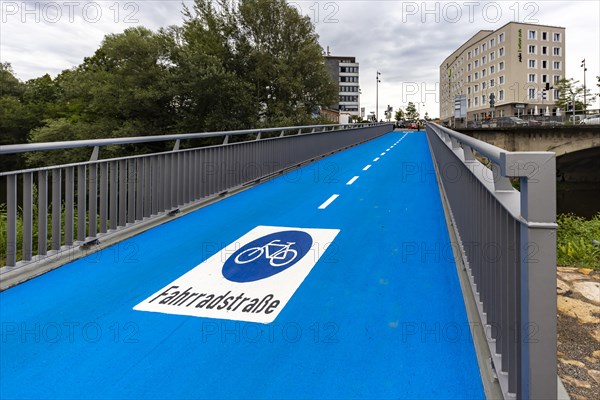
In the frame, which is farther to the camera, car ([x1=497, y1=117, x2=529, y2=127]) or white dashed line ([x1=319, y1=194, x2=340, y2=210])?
car ([x1=497, y1=117, x2=529, y2=127])

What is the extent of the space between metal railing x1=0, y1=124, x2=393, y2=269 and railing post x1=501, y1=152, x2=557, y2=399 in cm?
415

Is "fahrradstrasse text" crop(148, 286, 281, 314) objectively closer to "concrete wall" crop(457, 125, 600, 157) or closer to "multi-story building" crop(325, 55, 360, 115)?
"concrete wall" crop(457, 125, 600, 157)

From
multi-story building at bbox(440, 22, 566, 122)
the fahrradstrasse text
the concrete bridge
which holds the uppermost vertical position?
multi-story building at bbox(440, 22, 566, 122)

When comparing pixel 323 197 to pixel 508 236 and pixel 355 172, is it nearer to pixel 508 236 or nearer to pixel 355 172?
pixel 355 172

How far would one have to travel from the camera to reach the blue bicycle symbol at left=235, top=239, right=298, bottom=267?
187 inches

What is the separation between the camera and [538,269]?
5.85 ft

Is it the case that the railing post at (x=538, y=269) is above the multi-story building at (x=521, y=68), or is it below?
below

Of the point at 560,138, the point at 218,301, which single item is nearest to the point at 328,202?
the point at 218,301

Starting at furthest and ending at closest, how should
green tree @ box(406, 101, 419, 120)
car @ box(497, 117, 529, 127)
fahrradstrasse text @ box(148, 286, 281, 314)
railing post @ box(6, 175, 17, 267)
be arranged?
green tree @ box(406, 101, 419, 120), car @ box(497, 117, 529, 127), railing post @ box(6, 175, 17, 267), fahrradstrasse text @ box(148, 286, 281, 314)

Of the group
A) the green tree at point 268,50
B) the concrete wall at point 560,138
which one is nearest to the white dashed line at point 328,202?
the green tree at point 268,50

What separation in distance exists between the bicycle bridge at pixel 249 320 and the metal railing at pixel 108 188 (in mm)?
387

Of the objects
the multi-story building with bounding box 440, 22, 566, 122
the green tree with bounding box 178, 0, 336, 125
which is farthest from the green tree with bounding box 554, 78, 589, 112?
the green tree with bounding box 178, 0, 336, 125

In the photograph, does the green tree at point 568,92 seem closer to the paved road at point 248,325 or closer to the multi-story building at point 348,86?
the multi-story building at point 348,86

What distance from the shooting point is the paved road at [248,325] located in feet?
8.23
